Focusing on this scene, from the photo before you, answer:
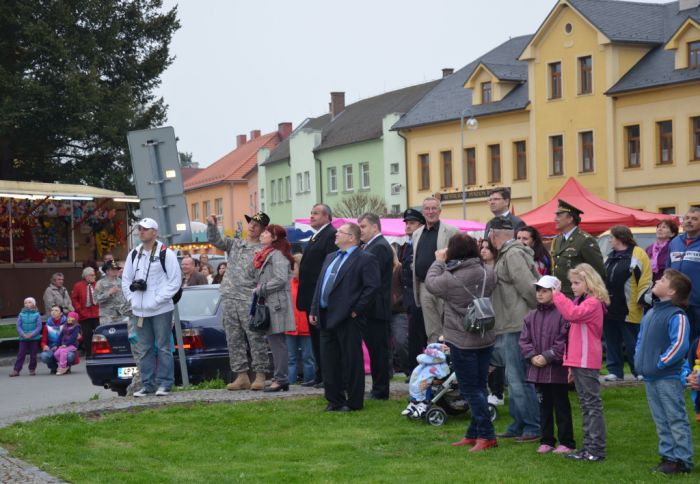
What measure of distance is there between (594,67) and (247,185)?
45.1 m

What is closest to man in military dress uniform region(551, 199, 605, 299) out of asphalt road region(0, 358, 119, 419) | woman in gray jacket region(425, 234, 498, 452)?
woman in gray jacket region(425, 234, 498, 452)

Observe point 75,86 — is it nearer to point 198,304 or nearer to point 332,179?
point 198,304

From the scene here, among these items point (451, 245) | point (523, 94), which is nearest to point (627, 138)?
point (523, 94)

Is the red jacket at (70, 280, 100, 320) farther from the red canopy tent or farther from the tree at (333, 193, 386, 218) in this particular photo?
the tree at (333, 193, 386, 218)

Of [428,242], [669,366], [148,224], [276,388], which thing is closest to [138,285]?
[148,224]

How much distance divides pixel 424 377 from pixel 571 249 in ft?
8.71

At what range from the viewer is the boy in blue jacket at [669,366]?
9.25 metres

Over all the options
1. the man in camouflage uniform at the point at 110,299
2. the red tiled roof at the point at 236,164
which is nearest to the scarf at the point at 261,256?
the man in camouflage uniform at the point at 110,299

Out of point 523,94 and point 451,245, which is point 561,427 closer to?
point 451,245

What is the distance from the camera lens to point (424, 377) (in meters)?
11.9

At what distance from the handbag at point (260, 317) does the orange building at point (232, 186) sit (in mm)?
75981

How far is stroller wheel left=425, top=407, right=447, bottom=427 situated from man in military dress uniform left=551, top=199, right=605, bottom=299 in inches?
91.0

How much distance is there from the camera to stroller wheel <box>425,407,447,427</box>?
11875mm

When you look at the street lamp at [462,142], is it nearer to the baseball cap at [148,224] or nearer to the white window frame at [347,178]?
the white window frame at [347,178]
